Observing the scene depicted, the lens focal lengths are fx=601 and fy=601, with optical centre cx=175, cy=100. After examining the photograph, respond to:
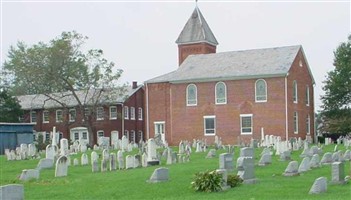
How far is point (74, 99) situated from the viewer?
65312 mm

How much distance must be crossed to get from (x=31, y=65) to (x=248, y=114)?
2051cm

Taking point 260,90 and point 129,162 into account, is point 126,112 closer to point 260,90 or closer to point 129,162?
point 260,90

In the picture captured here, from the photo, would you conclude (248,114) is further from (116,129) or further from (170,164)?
(170,164)

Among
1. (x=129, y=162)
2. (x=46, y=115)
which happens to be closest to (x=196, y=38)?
(x=46, y=115)

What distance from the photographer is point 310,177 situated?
2003cm

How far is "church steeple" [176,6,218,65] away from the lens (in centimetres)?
6969

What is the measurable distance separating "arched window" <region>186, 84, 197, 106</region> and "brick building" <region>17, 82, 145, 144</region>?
22.7 ft

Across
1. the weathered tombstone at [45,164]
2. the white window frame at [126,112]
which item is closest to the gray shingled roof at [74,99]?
the white window frame at [126,112]

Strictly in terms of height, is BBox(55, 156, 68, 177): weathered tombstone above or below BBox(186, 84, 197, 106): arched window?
below

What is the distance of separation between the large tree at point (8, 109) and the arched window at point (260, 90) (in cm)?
2551

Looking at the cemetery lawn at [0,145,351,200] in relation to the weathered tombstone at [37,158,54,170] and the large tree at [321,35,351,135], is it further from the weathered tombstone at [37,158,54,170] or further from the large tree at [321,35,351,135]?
the large tree at [321,35,351,135]

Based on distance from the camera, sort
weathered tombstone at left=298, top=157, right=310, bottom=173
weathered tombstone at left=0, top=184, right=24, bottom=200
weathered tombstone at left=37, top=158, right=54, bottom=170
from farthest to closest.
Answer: weathered tombstone at left=37, top=158, right=54, bottom=170, weathered tombstone at left=298, top=157, right=310, bottom=173, weathered tombstone at left=0, top=184, right=24, bottom=200

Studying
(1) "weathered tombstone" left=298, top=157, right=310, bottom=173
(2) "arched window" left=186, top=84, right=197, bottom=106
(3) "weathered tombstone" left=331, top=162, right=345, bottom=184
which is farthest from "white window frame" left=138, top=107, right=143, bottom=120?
(3) "weathered tombstone" left=331, top=162, right=345, bottom=184

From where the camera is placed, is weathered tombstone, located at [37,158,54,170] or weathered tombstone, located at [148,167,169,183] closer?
weathered tombstone, located at [148,167,169,183]
